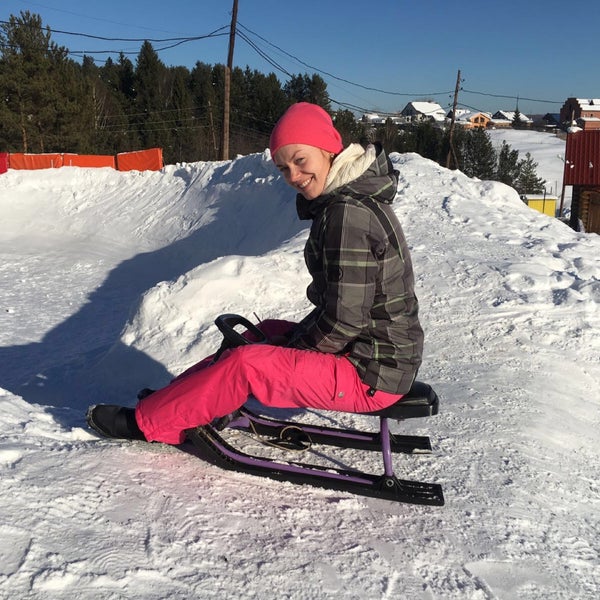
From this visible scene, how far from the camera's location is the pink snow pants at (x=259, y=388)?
102 inches

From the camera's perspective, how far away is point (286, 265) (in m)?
6.27

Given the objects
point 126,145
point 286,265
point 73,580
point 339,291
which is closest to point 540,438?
point 339,291

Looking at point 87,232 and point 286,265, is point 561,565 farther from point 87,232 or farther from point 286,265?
point 87,232

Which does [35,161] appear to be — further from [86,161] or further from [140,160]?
[140,160]

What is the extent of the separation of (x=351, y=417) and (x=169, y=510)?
5.27ft

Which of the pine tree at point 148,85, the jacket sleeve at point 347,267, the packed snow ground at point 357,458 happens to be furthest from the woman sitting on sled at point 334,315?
the pine tree at point 148,85

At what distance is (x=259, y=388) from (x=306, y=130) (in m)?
1.17

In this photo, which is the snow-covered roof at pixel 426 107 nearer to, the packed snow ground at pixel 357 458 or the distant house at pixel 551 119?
the distant house at pixel 551 119

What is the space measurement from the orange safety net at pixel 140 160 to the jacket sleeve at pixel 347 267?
19.8 metres

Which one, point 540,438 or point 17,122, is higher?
point 17,122

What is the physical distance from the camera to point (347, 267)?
2.45 m

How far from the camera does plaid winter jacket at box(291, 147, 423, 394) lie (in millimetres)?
2457

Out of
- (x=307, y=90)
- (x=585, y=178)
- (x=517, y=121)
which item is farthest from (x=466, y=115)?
(x=585, y=178)

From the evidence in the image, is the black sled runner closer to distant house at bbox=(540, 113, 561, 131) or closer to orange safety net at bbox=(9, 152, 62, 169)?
orange safety net at bbox=(9, 152, 62, 169)
